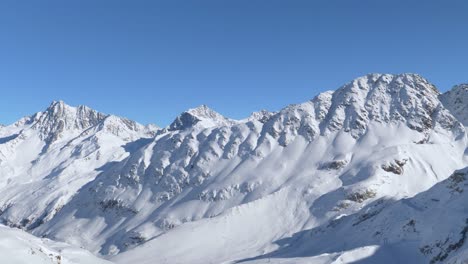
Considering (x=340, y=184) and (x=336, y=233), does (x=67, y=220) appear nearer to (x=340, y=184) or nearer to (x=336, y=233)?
(x=340, y=184)

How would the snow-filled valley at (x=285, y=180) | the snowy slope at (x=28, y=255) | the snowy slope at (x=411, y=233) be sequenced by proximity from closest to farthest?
the snowy slope at (x=28, y=255), the snowy slope at (x=411, y=233), the snow-filled valley at (x=285, y=180)

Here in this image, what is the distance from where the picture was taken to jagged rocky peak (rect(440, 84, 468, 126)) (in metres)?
169

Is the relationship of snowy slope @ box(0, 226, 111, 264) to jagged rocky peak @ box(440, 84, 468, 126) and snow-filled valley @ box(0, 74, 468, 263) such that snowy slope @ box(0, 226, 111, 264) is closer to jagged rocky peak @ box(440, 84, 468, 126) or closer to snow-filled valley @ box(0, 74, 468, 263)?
snow-filled valley @ box(0, 74, 468, 263)

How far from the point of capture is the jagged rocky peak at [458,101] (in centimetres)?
16930

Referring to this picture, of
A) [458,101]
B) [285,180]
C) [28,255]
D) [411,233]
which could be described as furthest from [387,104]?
[28,255]

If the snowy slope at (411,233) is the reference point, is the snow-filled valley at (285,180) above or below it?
above

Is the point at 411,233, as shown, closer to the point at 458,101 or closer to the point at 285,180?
the point at 285,180

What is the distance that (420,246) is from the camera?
45.0 meters

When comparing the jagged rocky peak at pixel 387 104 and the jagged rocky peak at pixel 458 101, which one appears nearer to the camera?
the jagged rocky peak at pixel 387 104

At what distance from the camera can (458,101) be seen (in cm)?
17512

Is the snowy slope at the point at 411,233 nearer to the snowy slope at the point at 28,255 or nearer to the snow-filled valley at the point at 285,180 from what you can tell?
the snow-filled valley at the point at 285,180

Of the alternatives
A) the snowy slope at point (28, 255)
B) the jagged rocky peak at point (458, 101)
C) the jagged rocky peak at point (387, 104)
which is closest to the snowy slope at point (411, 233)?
the snowy slope at point (28, 255)

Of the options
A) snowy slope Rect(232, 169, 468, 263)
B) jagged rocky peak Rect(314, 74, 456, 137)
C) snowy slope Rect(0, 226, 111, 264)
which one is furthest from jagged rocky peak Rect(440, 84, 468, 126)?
snowy slope Rect(0, 226, 111, 264)

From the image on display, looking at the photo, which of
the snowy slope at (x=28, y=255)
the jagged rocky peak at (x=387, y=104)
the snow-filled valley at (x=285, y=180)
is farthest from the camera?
the jagged rocky peak at (x=387, y=104)
